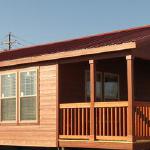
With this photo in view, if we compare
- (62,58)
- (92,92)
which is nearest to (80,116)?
(92,92)

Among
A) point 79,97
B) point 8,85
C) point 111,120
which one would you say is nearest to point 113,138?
point 111,120

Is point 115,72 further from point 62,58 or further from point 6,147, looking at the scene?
point 6,147

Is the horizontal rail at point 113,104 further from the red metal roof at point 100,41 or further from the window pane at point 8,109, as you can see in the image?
the window pane at point 8,109

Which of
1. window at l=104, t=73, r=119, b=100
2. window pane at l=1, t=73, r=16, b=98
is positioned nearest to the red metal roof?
window pane at l=1, t=73, r=16, b=98

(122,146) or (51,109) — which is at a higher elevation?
(51,109)

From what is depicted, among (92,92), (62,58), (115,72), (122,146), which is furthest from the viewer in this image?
(115,72)

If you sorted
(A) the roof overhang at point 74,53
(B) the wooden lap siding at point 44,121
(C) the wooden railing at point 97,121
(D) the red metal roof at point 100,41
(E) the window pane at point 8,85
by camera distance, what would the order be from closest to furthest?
1. (A) the roof overhang at point 74,53
2. (C) the wooden railing at point 97,121
3. (D) the red metal roof at point 100,41
4. (B) the wooden lap siding at point 44,121
5. (E) the window pane at point 8,85

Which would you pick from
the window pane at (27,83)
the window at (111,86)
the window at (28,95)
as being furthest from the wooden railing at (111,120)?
the window at (111,86)

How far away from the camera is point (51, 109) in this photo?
14.5 metres

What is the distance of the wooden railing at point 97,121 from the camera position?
40.7 ft

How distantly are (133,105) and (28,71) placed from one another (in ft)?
14.9

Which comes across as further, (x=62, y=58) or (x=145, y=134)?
(x=62, y=58)

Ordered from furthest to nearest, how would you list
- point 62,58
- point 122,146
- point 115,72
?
point 115,72
point 62,58
point 122,146

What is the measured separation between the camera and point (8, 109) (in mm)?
15961
